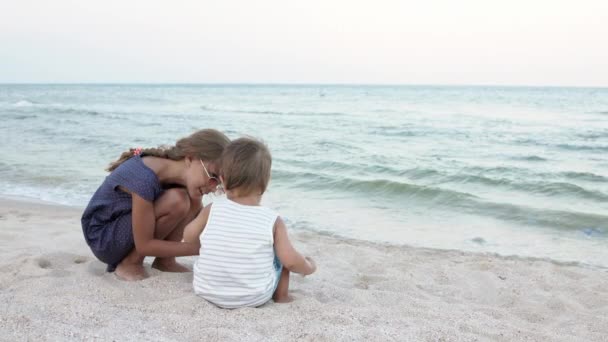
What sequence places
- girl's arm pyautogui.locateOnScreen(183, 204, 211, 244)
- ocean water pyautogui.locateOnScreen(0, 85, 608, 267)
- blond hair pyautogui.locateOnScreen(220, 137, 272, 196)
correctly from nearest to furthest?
blond hair pyautogui.locateOnScreen(220, 137, 272, 196) < girl's arm pyautogui.locateOnScreen(183, 204, 211, 244) < ocean water pyautogui.locateOnScreen(0, 85, 608, 267)

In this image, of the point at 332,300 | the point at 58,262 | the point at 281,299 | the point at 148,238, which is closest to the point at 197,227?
the point at 148,238

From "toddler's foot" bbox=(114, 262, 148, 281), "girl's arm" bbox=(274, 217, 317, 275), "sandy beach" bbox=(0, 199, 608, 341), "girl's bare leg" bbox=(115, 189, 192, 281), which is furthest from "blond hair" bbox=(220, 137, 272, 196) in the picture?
"toddler's foot" bbox=(114, 262, 148, 281)

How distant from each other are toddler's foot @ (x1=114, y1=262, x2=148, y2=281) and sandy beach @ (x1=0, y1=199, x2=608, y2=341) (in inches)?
2.7

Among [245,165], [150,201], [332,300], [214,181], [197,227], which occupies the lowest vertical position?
[332,300]

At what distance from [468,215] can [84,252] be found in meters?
4.41

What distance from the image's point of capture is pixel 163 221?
3.10m

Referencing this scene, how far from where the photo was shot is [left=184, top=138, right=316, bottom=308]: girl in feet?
8.74

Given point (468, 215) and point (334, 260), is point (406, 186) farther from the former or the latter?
point (334, 260)

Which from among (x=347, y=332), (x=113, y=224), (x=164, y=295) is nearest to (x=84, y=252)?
(x=113, y=224)

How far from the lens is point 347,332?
8.09ft

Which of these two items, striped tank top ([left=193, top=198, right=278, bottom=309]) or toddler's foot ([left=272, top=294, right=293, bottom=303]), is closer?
striped tank top ([left=193, top=198, right=278, bottom=309])

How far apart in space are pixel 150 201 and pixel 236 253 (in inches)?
24.0

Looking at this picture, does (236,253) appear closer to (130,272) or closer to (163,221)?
(163,221)

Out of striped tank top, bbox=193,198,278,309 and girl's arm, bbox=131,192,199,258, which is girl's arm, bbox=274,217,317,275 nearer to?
striped tank top, bbox=193,198,278,309
